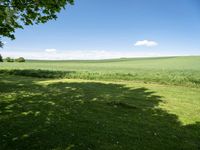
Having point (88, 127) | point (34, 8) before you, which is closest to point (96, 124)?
point (88, 127)

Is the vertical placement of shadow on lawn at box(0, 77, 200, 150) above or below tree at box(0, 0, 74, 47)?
below

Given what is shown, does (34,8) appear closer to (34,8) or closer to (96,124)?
(34,8)

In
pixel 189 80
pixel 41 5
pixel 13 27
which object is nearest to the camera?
pixel 41 5

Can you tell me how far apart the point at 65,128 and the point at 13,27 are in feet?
38.4

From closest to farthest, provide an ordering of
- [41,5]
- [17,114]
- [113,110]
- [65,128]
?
[65,128]
[17,114]
[41,5]
[113,110]

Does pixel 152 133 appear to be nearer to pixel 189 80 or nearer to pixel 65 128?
pixel 65 128

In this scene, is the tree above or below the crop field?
above

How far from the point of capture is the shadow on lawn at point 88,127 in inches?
387

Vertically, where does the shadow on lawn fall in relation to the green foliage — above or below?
below

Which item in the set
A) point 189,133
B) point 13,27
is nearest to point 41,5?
point 13,27

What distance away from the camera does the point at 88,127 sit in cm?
1177

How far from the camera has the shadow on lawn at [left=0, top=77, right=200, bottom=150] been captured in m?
9.84

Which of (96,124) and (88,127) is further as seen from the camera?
(96,124)

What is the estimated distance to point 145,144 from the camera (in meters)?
10.1
